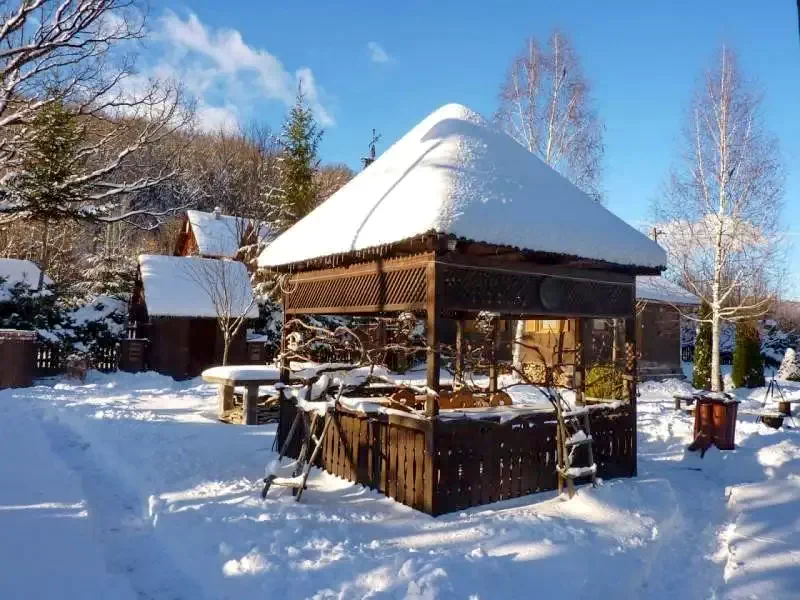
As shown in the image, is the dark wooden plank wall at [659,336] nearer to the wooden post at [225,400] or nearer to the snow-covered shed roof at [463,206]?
the wooden post at [225,400]

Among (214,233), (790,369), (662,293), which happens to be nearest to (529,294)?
(662,293)

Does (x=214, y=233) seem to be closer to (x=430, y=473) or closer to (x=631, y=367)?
(x=631, y=367)

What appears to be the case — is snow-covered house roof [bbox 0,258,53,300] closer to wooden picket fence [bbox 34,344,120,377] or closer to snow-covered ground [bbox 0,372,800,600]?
wooden picket fence [bbox 34,344,120,377]

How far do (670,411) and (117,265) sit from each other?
2603 cm

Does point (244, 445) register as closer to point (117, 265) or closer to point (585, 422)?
point (585, 422)

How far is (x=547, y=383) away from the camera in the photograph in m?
6.56

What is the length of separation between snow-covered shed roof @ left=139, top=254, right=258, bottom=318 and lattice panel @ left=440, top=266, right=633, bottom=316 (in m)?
15.2

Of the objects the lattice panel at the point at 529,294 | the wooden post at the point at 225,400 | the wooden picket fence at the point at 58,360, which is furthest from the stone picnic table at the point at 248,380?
the wooden picket fence at the point at 58,360

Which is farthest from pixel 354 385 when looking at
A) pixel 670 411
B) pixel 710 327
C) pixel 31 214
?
pixel 710 327

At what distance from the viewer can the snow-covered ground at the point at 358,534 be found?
15.4 feet

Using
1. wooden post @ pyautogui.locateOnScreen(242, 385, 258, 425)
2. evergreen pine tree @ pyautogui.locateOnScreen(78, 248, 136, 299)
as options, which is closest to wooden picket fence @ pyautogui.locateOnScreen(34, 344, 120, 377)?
evergreen pine tree @ pyautogui.locateOnScreen(78, 248, 136, 299)

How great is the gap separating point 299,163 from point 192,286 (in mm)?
7581

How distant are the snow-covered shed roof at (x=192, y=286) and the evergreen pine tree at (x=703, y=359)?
51.1 ft

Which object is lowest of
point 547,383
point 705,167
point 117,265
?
point 547,383
